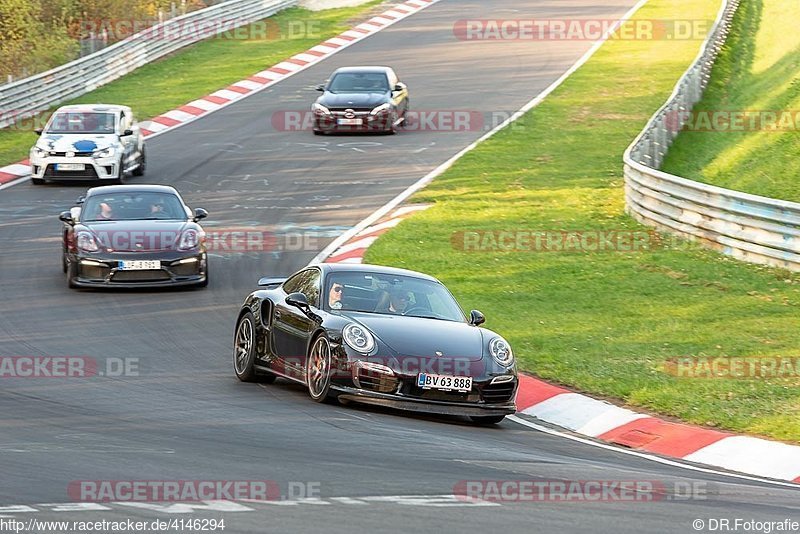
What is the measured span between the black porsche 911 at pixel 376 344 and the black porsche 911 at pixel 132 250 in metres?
4.80

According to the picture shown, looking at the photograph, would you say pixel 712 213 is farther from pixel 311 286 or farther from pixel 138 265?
pixel 311 286

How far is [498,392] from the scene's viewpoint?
12430 mm

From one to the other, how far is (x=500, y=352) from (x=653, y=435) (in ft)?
5.01

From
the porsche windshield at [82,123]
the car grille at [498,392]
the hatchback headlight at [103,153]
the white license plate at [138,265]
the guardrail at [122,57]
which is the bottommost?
the white license plate at [138,265]

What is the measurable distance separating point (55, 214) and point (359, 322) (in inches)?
528

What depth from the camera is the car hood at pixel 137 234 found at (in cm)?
1903

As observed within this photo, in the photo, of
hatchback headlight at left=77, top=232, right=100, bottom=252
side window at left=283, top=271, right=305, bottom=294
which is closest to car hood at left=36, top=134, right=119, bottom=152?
hatchback headlight at left=77, top=232, right=100, bottom=252

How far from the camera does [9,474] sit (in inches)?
350

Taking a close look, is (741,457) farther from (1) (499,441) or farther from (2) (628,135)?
(2) (628,135)

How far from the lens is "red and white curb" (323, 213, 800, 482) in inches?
438

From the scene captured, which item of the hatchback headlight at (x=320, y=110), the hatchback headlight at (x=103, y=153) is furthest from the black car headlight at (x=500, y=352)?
the hatchback headlight at (x=320, y=110)

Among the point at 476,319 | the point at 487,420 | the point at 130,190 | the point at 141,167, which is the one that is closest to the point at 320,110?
the point at 141,167

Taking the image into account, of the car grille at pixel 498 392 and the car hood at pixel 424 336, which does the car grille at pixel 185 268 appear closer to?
the car hood at pixel 424 336

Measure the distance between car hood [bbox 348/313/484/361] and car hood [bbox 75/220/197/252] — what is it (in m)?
6.68
